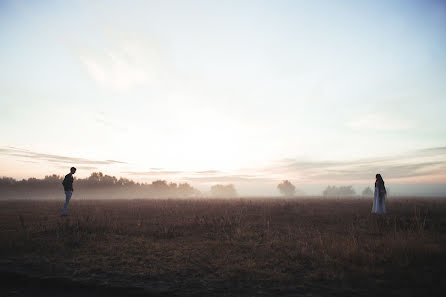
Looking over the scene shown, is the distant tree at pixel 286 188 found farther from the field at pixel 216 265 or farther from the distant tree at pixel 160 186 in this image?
the field at pixel 216 265

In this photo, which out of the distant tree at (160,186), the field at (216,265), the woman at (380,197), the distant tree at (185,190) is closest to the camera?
the field at (216,265)

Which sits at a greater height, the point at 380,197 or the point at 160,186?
the point at 380,197

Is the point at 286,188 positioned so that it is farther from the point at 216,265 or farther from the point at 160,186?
the point at 216,265

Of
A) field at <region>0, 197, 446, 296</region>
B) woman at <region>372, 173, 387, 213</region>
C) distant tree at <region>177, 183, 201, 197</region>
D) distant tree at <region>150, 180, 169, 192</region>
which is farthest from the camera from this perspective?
distant tree at <region>177, 183, 201, 197</region>

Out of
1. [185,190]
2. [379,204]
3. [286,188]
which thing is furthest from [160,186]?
[379,204]

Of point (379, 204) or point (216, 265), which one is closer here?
point (216, 265)

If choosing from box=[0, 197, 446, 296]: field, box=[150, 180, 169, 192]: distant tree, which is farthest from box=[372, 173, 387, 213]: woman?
→ box=[150, 180, 169, 192]: distant tree

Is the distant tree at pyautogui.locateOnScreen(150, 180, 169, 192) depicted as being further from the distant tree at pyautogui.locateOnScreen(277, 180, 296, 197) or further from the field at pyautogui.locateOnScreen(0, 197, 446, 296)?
the field at pyautogui.locateOnScreen(0, 197, 446, 296)

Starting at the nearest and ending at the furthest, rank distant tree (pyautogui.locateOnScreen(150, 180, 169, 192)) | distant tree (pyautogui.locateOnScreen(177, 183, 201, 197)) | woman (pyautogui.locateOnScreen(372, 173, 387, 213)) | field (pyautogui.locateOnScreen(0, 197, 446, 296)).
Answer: field (pyautogui.locateOnScreen(0, 197, 446, 296)), woman (pyautogui.locateOnScreen(372, 173, 387, 213)), distant tree (pyautogui.locateOnScreen(150, 180, 169, 192)), distant tree (pyautogui.locateOnScreen(177, 183, 201, 197))

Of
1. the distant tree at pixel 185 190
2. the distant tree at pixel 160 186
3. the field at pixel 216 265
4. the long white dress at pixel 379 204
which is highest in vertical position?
the long white dress at pixel 379 204

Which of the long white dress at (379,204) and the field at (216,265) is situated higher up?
the long white dress at (379,204)

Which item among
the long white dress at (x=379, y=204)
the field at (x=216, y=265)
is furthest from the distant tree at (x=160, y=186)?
the field at (x=216, y=265)

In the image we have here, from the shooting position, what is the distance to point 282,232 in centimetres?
942

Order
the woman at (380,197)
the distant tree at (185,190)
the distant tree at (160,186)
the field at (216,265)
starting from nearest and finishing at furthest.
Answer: the field at (216,265) → the woman at (380,197) → the distant tree at (160,186) → the distant tree at (185,190)
